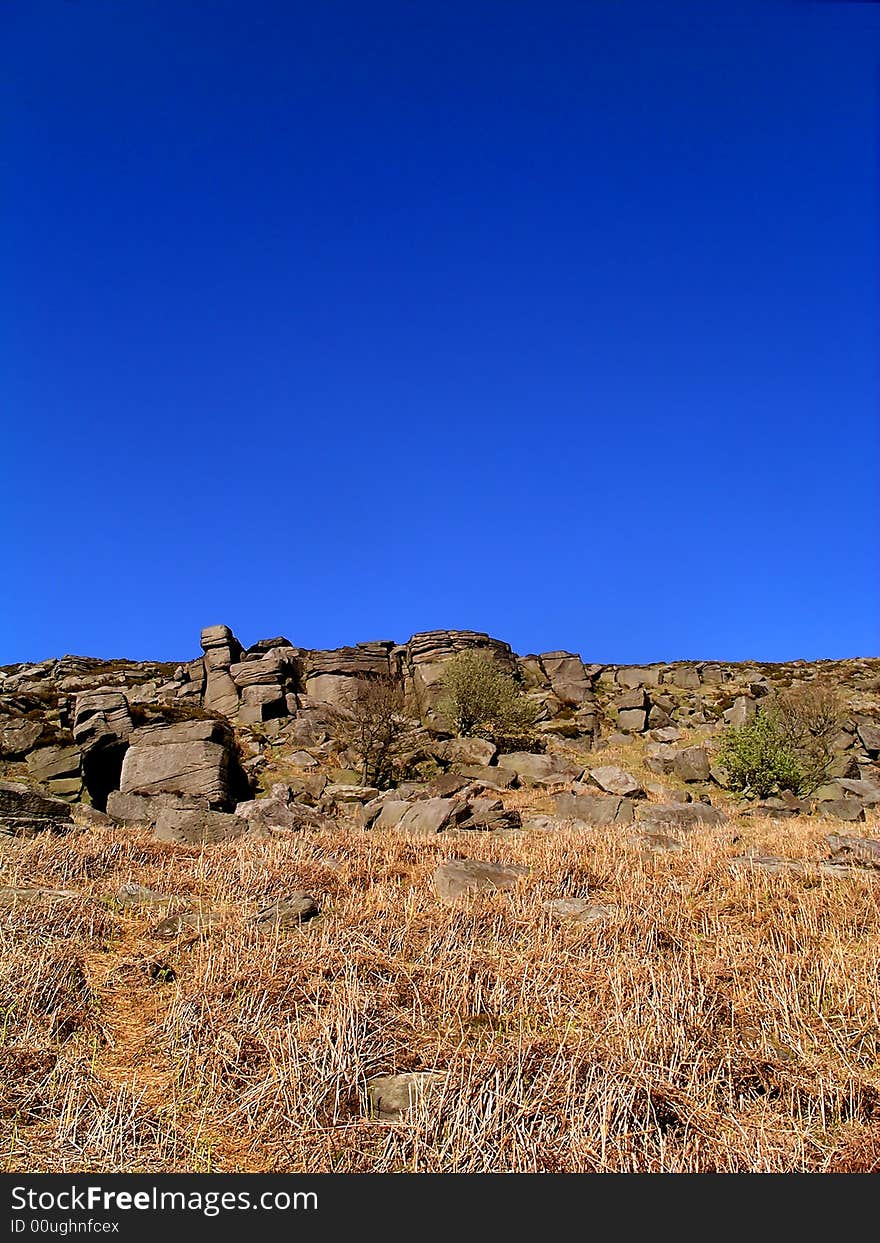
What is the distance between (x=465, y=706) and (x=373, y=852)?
2842 centimetres

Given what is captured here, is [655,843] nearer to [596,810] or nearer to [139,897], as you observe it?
[596,810]

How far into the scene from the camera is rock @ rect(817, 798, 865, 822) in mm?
23375

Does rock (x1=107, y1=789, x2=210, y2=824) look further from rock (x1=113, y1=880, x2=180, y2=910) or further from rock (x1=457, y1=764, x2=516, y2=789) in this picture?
rock (x1=113, y1=880, x2=180, y2=910)

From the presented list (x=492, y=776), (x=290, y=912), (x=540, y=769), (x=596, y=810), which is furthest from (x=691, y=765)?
(x=290, y=912)

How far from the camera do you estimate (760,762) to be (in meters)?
29.5

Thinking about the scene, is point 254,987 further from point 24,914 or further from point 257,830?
point 257,830

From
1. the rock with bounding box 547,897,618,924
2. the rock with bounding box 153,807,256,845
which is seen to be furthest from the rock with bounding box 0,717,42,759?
the rock with bounding box 547,897,618,924

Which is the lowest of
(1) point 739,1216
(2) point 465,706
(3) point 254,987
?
(1) point 739,1216

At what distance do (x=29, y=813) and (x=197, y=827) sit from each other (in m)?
3.54

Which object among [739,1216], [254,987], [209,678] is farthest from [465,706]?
[739,1216]

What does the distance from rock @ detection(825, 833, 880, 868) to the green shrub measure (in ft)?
42.7

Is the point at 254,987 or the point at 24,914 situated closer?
the point at 254,987

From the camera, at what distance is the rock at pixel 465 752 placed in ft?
111

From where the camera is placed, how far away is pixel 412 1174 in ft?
16.5
